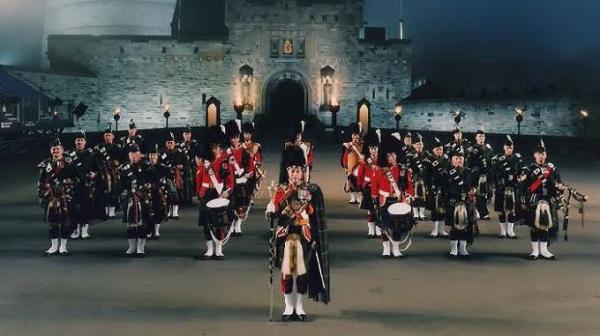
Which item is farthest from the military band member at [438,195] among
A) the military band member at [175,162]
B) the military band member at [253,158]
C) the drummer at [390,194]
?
the military band member at [175,162]

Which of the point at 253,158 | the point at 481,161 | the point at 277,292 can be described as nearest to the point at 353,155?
the point at 253,158

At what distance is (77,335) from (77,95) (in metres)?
35.0

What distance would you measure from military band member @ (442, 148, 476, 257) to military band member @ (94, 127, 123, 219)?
6042mm

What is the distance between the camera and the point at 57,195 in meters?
9.41

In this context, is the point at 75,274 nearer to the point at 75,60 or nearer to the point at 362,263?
the point at 362,263

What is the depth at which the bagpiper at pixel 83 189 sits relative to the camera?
9828 millimetres

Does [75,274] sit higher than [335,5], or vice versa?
[335,5]

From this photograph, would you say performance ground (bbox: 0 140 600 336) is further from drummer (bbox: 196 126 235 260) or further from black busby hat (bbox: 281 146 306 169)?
black busby hat (bbox: 281 146 306 169)

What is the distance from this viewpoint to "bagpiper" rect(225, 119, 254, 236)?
36.1ft

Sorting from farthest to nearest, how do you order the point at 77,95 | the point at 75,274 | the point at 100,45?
the point at 100,45, the point at 77,95, the point at 75,274

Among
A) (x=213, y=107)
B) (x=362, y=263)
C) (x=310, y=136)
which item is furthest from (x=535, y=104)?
(x=362, y=263)

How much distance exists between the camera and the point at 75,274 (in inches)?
324

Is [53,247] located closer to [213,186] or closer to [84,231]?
[84,231]

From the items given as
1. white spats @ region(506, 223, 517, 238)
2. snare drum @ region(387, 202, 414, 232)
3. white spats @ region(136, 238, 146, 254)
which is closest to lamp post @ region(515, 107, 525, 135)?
white spats @ region(506, 223, 517, 238)
